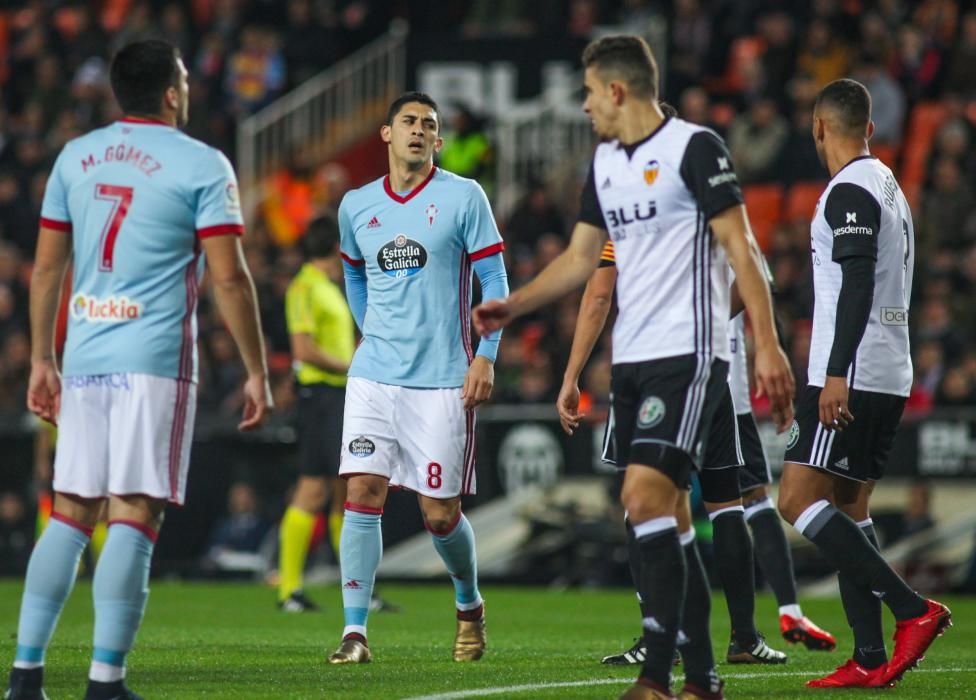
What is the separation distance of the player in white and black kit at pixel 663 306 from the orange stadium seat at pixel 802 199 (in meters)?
11.3

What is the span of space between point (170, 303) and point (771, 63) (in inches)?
558

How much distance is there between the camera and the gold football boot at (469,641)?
7.68 m

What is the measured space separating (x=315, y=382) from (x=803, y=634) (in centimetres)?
444

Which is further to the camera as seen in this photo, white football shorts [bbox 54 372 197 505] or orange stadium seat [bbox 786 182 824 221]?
orange stadium seat [bbox 786 182 824 221]

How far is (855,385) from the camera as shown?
268 inches

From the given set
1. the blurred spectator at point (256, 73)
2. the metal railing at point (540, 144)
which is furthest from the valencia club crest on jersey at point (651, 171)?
the blurred spectator at point (256, 73)

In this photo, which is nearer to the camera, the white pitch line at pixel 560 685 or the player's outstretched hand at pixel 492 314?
the player's outstretched hand at pixel 492 314

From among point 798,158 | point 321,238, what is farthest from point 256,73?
point 321,238

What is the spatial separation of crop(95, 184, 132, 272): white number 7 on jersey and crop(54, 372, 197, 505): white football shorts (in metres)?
0.39

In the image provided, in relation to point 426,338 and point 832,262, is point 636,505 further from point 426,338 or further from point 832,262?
point 426,338

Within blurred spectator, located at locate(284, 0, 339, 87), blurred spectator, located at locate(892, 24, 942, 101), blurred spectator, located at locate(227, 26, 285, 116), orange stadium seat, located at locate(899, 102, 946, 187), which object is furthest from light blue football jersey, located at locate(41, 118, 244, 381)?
blurred spectator, located at locate(284, 0, 339, 87)

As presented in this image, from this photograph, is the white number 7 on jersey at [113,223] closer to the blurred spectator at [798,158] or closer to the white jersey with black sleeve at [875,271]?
the white jersey with black sleeve at [875,271]

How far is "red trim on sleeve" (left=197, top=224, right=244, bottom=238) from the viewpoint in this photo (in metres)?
5.66

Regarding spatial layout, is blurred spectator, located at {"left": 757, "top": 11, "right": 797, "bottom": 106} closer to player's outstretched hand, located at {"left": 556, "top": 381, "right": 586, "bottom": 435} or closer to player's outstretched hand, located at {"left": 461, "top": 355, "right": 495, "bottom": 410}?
player's outstretched hand, located at {"left": 461, "top": 355, "right": 495, "bottom": 410}
